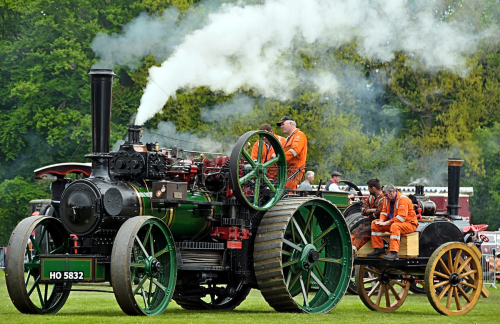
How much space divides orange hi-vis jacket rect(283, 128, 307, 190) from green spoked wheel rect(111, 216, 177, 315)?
210 centimetres

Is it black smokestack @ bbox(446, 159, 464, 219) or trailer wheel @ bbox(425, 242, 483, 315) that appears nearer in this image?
trailer wheel @ bbox(425, 242, 483, 315)

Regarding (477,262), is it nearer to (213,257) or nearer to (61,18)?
(213,257)

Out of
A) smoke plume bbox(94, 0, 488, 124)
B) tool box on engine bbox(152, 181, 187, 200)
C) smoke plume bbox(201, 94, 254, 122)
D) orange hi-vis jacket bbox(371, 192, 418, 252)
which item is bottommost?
orange hi-vis jacket bbox(371, 192, 418, 252)

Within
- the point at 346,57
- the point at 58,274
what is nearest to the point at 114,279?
the point at 58,274

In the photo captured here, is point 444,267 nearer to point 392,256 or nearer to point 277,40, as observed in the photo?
point 392,256

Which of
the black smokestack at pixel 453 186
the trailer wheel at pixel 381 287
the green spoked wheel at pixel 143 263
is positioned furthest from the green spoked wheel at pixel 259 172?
the black smokestack at pixel 453 186

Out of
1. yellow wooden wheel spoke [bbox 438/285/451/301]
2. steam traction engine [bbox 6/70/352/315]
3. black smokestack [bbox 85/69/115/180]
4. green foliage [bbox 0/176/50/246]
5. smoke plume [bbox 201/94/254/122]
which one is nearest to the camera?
steam traction engine [bbox 6/70/352/315]

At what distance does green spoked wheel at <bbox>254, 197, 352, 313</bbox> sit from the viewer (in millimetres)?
10547

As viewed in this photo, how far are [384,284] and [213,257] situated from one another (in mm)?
2635

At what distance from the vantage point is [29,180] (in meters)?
30.8

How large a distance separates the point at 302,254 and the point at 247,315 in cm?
105

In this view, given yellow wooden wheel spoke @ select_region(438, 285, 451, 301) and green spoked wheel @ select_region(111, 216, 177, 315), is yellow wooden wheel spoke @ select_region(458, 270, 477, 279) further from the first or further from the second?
green spoked wheel @ select_region(111, 216, 177, 315)

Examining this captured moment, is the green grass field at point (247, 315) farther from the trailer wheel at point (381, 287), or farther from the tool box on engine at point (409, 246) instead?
the tool box on engine at point (409, 246)

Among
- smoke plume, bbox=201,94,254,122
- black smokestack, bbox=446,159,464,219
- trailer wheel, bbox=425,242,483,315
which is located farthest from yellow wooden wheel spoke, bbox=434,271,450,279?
smoke plume, bbox=201,94,254,122
